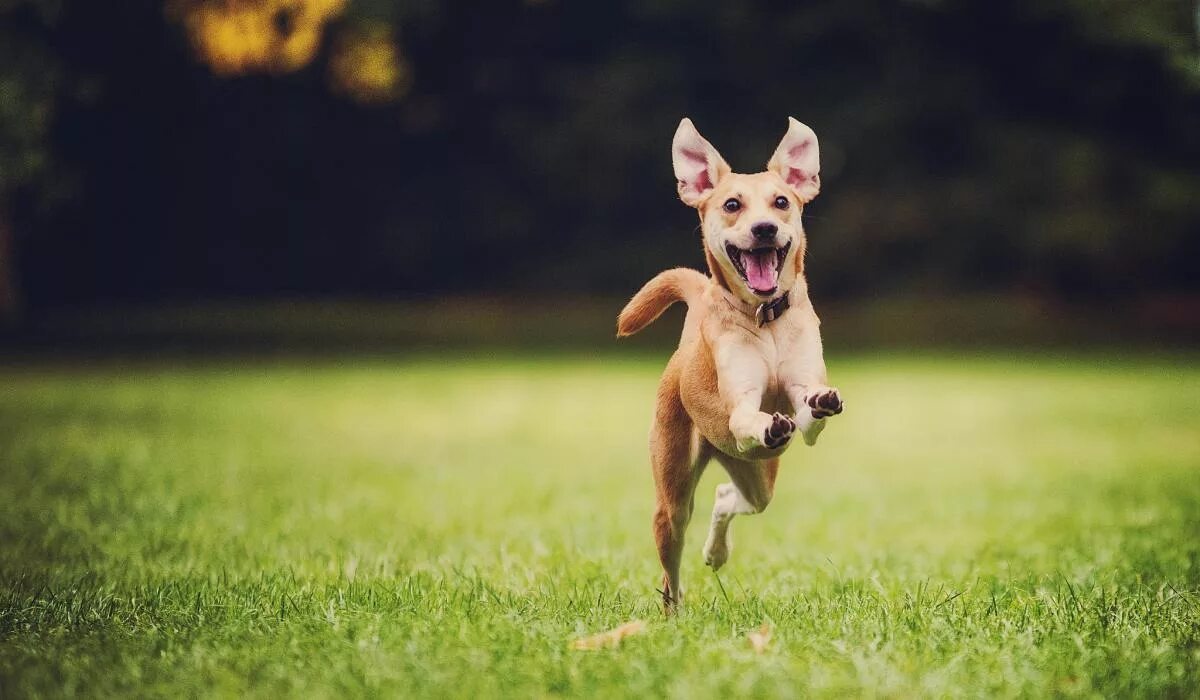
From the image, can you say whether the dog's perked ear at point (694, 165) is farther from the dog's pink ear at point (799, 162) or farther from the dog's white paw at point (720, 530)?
the dog's white paw at point (720, 530)

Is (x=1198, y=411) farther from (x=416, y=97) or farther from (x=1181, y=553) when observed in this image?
(x=416, y=97)

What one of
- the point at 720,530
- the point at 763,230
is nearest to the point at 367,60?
the point at 720,530

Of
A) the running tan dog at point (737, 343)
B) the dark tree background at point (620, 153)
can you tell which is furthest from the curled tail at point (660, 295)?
the dark tree background at point (620, 153)

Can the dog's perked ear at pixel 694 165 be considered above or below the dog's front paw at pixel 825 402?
above

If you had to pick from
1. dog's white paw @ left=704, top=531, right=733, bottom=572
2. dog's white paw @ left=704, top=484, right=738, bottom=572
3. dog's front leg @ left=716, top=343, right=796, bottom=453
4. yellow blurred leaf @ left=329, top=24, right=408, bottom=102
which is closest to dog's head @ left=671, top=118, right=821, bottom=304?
dog's front leg @ left=716, top=343, right=796, bottom=453

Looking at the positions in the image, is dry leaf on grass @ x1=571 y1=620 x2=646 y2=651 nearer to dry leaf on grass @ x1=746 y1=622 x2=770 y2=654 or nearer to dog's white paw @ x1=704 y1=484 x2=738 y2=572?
dry leaf on grass @ x1=746 y1=622 x2=770 y2=654

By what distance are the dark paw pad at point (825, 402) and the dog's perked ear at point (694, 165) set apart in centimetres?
89

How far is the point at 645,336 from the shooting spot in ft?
89.1

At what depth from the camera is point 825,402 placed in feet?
11.3

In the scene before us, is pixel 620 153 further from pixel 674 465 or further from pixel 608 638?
pixel 608 638

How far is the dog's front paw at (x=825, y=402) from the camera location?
3436mm

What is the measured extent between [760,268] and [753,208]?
0.19m

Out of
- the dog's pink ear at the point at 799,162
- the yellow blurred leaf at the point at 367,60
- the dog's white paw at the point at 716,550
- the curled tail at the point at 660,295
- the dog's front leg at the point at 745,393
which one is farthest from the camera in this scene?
the yellow blurred leaf at the point at 367,60

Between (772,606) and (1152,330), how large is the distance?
880 inches
